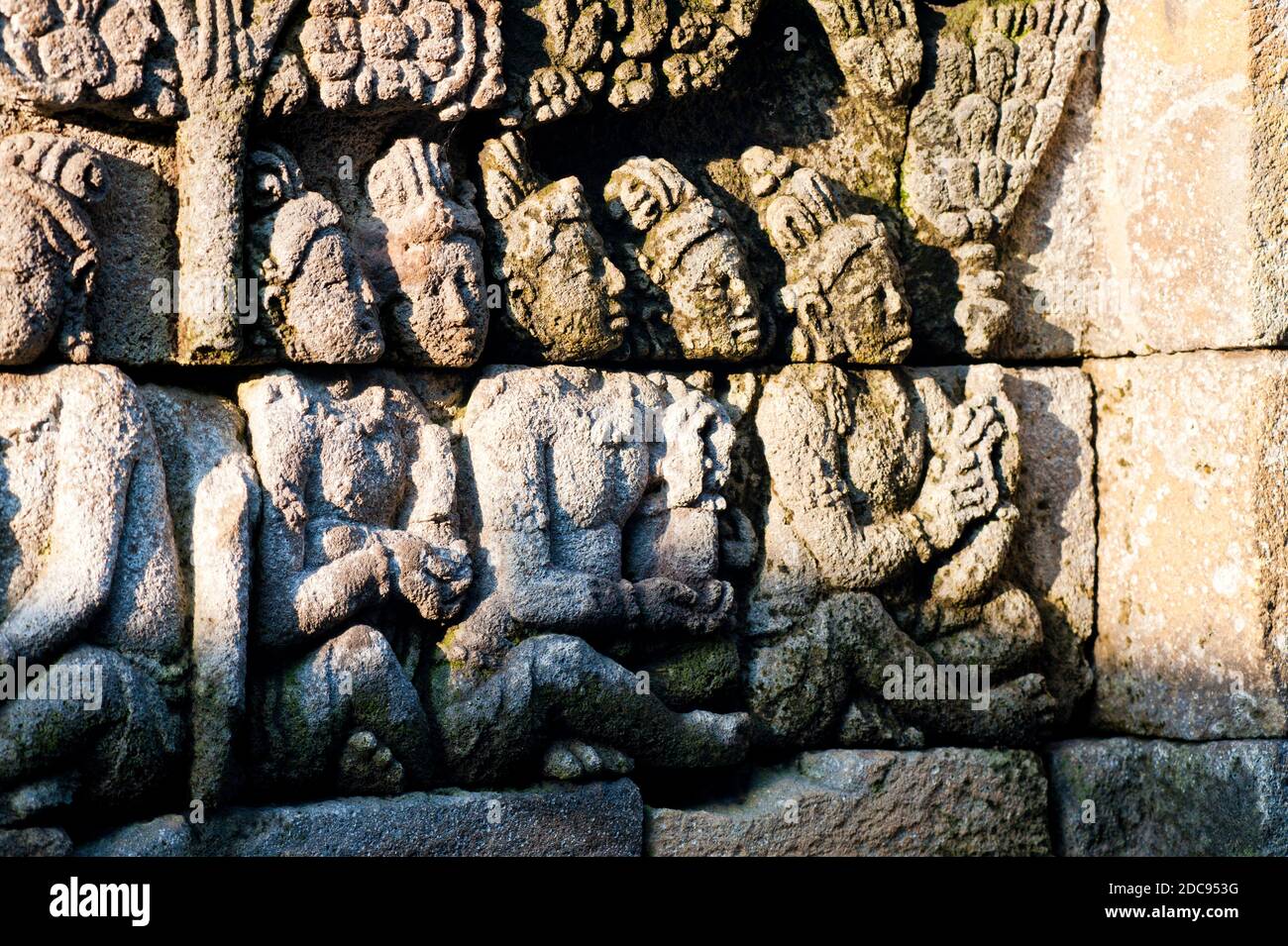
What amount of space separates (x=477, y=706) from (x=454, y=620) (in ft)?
0.92

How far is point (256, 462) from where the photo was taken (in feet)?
15.8

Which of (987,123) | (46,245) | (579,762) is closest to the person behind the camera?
(46,245)

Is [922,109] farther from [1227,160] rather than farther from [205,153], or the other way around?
[205,153]

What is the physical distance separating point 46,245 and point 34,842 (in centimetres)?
159

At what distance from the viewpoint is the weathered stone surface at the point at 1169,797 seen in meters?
5.45

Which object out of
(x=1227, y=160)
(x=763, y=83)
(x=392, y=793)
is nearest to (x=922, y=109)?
(x=763, y=83)

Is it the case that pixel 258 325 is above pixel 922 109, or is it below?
below

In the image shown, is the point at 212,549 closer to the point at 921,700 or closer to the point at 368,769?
the point at 368,769

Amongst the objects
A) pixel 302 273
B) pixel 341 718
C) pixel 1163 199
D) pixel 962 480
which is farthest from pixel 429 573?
pixel 1163 199

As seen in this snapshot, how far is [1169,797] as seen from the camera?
5695mm

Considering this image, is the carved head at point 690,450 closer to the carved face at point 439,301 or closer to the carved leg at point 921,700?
the carved leg at point 921,700

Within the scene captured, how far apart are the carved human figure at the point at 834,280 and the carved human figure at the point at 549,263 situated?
669mm

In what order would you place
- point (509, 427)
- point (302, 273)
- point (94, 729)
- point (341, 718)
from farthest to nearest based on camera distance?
point (509, 427) → point (302, 273) → point (341, 718) → point (94, 729)

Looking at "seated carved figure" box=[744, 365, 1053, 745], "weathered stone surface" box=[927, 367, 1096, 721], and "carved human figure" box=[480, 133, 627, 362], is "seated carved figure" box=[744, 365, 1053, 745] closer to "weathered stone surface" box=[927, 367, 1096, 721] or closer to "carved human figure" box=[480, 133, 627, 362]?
"weathered stone surface" box=[927, 367, 1096, 721]
